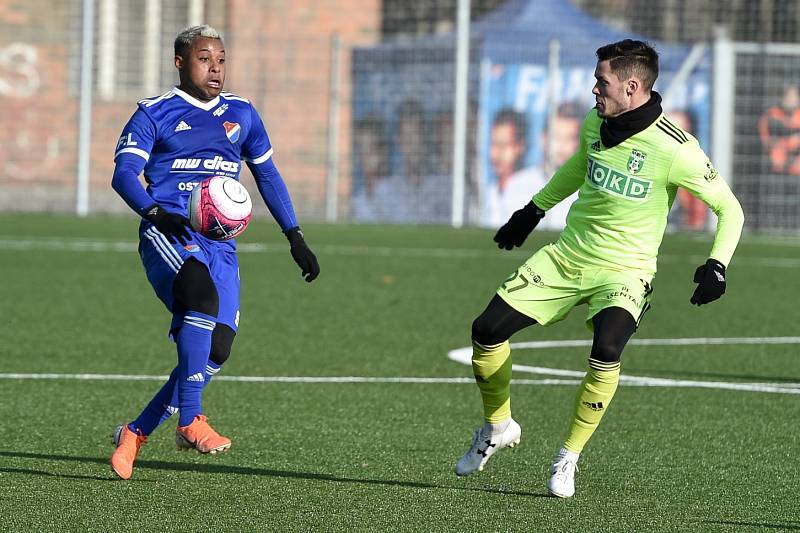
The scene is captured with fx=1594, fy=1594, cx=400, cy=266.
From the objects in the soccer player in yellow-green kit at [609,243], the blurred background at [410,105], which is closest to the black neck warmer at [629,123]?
the soccer player in yellow-green kit at [609,243]

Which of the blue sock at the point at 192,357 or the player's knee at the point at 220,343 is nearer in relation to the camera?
the blue sock at the point at 192,357

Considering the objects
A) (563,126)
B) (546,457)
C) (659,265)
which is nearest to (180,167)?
(546,457)

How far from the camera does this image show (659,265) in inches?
691

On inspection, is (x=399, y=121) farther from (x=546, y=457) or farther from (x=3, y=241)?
(x=546, y=457)

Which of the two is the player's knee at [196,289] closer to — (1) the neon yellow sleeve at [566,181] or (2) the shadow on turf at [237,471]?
(2) the shadow on turf at [237,471]

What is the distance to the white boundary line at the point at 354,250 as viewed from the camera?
1806 centimetres

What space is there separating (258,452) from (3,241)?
12.8 metres

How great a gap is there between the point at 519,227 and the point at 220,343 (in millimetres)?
1296

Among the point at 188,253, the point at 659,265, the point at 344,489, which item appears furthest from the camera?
the point at 659,265

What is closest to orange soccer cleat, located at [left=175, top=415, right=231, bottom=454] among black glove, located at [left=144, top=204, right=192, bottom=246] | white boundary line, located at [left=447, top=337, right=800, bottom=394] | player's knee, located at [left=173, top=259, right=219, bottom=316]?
player's knee, located at [left=173, top=259, right=219, bottom=316]

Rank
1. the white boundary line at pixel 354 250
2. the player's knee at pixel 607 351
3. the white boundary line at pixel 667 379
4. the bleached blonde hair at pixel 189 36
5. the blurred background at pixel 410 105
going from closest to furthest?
the player's knee at pixel 607 351, the bleached blonde hair at pixel 189 36, the white boundary line at pixel 667 379, the white boundary line at pixel 354 250, the blurred background at pixel 410 105

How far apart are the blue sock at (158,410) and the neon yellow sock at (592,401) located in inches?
61.8

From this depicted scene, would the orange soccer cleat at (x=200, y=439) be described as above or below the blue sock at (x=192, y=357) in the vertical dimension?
below

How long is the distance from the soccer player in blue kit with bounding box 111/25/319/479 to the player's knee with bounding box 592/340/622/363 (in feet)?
4.50
